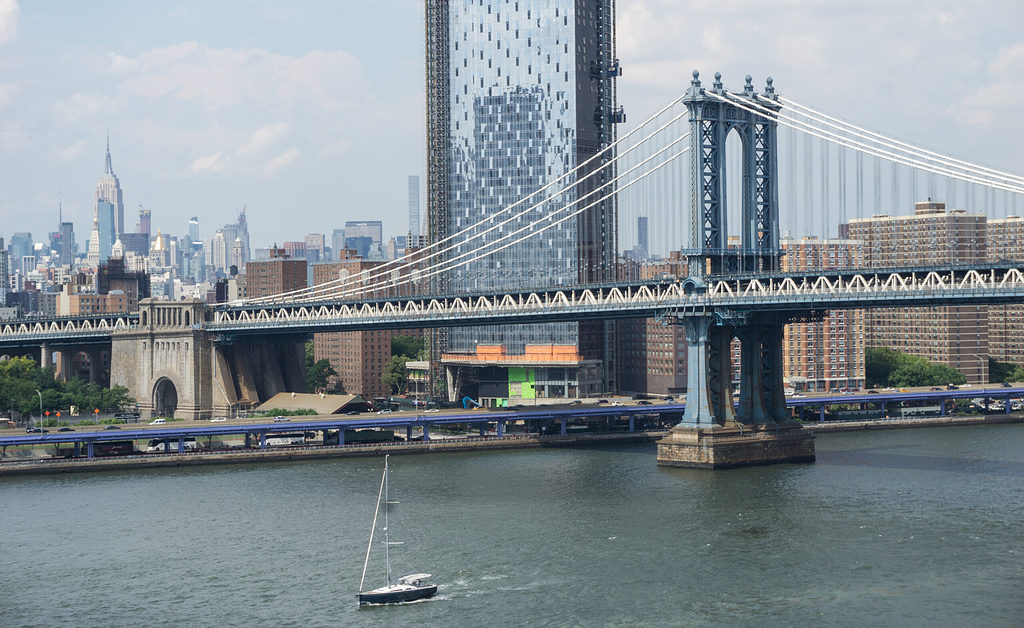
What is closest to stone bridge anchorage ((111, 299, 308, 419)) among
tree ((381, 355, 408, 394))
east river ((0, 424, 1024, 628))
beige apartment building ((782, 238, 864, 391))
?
east river ((0, 424, 1024, 628))

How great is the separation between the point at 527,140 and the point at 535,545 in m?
83.8

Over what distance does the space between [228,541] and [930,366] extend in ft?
348

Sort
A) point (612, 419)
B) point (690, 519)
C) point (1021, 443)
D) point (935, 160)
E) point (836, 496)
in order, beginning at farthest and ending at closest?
1. point (612, 419)
2. point (1021, 443)
3. point (935, 160)
4. point (836, 496)
5. point (690, 519)

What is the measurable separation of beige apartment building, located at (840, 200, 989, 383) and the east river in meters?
73.8

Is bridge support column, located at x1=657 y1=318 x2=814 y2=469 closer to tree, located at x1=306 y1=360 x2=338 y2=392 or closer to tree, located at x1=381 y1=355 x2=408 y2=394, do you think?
tree, located at x1=381 y1=355 x2=408 y2=394

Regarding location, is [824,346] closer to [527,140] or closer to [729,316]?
[527,140]

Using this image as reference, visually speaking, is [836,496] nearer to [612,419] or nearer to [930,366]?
[612,419]

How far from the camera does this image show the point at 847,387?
5886 inches

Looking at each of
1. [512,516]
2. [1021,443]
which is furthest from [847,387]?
[512,516]

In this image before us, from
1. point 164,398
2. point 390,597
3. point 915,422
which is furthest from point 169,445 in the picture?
point 915,422

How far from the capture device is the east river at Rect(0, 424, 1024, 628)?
50969mm

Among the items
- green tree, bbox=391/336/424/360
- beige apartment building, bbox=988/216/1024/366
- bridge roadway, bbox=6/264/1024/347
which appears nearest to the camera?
bridge roadway, bbox=6/264/1024/347

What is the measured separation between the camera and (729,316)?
280 feet

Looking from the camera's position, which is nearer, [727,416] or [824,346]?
[727,416]
